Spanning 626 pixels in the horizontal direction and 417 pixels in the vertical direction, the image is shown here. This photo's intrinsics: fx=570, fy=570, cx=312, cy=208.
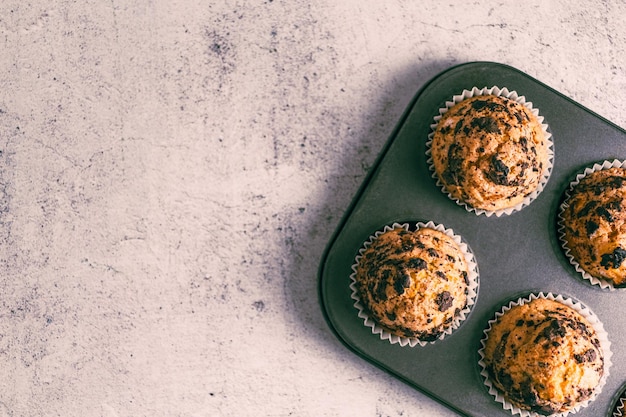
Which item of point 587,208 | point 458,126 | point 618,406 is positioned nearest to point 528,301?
point 587,208

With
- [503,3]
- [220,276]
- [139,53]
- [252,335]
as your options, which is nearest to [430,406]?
[252,335]

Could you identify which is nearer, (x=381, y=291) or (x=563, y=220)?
(x=381, y=291)

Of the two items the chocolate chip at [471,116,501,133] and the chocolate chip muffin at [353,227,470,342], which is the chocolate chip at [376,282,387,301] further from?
the chocolate chip at [471,116,501,133]

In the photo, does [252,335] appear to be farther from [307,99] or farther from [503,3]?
[503,3]

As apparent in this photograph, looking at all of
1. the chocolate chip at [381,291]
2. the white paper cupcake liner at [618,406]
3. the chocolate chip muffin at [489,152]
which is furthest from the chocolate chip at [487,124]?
the white paper cupcake liner at [618,406]

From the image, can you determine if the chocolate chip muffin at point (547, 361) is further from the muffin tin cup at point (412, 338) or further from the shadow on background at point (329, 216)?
the shadow on background at point (329, 216)

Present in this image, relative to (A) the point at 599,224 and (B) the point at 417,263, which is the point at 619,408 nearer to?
(A) the point at 599,224
